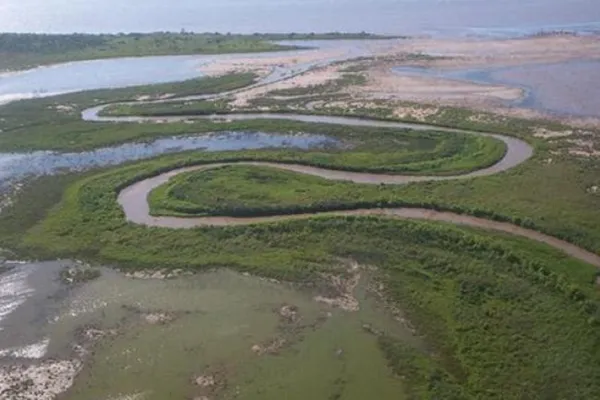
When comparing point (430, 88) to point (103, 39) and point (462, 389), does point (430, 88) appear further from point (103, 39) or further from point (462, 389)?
point (103, 39)

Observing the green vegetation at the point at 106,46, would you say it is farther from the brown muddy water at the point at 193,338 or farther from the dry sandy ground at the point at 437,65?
the brown muddy water at the point at 193,338

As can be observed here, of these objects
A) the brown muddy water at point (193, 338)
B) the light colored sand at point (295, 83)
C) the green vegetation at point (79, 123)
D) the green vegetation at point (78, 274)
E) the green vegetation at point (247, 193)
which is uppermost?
the light colored sand at point (295, 83)

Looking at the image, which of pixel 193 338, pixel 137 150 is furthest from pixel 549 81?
pixel 193 338

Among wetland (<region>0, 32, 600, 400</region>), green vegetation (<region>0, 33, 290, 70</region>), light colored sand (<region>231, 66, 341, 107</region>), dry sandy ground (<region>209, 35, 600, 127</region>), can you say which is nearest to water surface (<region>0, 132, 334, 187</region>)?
wetland (<region>0, 32, 600, 400</region>)

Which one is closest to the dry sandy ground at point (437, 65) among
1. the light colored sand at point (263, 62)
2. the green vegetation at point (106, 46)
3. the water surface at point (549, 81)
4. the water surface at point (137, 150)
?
the light colored sand at point (263, 62)

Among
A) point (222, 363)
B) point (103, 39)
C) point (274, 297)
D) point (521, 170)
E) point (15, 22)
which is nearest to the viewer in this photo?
point (222, 363)

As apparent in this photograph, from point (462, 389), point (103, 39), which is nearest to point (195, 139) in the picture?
point (462, 389)

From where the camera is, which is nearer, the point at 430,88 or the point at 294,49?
the point at 430,88

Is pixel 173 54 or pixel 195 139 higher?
pixel 173 54
